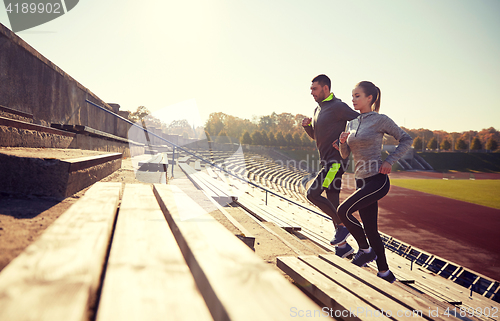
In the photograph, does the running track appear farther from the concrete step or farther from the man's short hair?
the concrete step

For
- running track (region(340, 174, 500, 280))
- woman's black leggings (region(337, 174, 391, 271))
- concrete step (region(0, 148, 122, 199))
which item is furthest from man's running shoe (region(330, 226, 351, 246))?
running track (region(340, 174, 500, 280))

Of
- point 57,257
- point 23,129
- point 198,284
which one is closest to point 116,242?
point 57,257

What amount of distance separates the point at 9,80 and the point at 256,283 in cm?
395

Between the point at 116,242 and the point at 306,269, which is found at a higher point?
the point at 116,242

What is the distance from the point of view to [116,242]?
3.24ft

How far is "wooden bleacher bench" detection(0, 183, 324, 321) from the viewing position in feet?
1.87

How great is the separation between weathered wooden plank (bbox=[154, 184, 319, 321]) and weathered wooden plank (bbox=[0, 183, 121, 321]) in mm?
271

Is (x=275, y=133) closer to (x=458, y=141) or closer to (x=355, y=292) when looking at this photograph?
(x=458, y=141)

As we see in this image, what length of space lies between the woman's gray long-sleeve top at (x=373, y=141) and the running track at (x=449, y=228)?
11.9 m

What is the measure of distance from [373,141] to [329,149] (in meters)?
0.63

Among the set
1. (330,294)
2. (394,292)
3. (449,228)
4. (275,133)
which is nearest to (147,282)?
(330,294)

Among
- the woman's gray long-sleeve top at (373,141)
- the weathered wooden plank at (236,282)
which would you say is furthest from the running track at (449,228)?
the weathered wooden plank at (236,282)

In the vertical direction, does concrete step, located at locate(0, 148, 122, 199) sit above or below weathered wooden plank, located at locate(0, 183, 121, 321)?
above

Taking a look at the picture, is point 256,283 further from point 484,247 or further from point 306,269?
point 484,247
